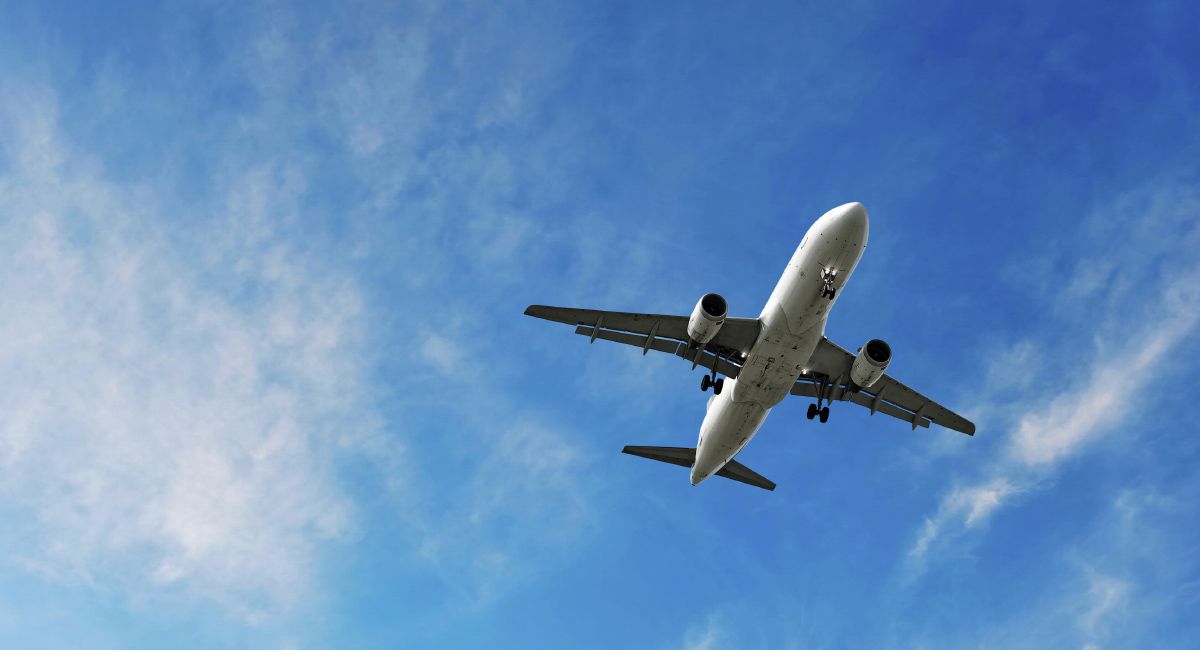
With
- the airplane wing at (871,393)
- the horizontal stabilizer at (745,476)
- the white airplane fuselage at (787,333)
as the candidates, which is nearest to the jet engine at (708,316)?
the white airplane fuselage at (787,333)

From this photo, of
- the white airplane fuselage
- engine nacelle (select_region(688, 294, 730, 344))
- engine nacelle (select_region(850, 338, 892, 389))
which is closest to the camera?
the white airplane fuselage

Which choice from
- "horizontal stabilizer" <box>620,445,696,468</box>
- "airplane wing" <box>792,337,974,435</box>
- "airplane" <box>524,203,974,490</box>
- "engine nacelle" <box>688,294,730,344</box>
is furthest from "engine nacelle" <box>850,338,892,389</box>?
"horizontal stabilizer" <box>620,445,696,468</box>

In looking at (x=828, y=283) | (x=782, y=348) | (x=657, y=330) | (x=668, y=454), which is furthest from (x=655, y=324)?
(x=668, y=454)

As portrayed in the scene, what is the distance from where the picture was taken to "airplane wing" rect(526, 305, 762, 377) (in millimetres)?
34781

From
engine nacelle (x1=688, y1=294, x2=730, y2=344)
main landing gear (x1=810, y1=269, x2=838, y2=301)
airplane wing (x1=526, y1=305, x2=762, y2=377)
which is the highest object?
airplane wing (x1=526, y1=305, x2=762, y2=377)

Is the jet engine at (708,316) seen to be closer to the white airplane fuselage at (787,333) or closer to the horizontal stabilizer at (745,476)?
the white airplane fuselage at (787,333)

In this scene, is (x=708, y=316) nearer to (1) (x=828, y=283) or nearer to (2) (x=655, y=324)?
(2) (x=655, y=324)

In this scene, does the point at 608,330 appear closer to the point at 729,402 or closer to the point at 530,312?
the point at 530,312

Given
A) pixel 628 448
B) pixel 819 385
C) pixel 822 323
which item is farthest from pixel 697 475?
pixel 822 323

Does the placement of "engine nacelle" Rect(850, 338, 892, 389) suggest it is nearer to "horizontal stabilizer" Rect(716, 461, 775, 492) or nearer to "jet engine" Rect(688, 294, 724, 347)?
"jet engine" Rect(688, 294, 724, 347)

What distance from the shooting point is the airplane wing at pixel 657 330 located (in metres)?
34.8

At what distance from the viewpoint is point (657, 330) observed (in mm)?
35594

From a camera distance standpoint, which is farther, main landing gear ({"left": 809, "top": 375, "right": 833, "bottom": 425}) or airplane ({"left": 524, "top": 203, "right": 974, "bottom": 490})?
main landing gear ({"left": 809, "top": 375, "right": 833, "bottom": 425})

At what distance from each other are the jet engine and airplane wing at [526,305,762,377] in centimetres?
182
